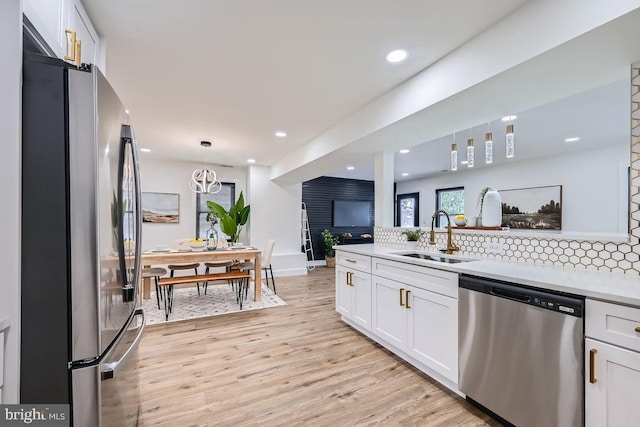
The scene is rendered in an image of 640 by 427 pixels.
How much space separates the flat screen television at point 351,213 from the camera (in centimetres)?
796

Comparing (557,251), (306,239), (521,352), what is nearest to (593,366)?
(521,352)

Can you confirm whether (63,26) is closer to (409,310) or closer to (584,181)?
(409,310)

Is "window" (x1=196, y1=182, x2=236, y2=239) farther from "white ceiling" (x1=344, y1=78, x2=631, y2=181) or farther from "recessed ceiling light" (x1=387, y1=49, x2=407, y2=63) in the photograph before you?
"recessed ceiling light" (x1=387, y1=49, x2=407, y2=63)

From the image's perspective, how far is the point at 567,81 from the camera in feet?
5.72

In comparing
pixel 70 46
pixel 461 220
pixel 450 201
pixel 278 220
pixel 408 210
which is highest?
pixel 70 46

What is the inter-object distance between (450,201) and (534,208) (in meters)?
2.15

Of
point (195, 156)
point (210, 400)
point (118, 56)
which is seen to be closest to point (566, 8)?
point (118, 56)

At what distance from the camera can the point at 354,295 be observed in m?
3.07

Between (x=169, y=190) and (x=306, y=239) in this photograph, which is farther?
(x=306, y=239)

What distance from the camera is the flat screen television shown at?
26.1ft

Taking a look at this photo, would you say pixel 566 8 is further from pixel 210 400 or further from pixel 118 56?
pixel 210 400

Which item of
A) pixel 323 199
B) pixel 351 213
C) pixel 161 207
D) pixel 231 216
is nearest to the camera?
pixel 231 216

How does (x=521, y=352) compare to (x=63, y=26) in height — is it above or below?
below

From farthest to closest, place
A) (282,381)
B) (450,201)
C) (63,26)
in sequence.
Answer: (450,201) → (282,381) → (63,26)
